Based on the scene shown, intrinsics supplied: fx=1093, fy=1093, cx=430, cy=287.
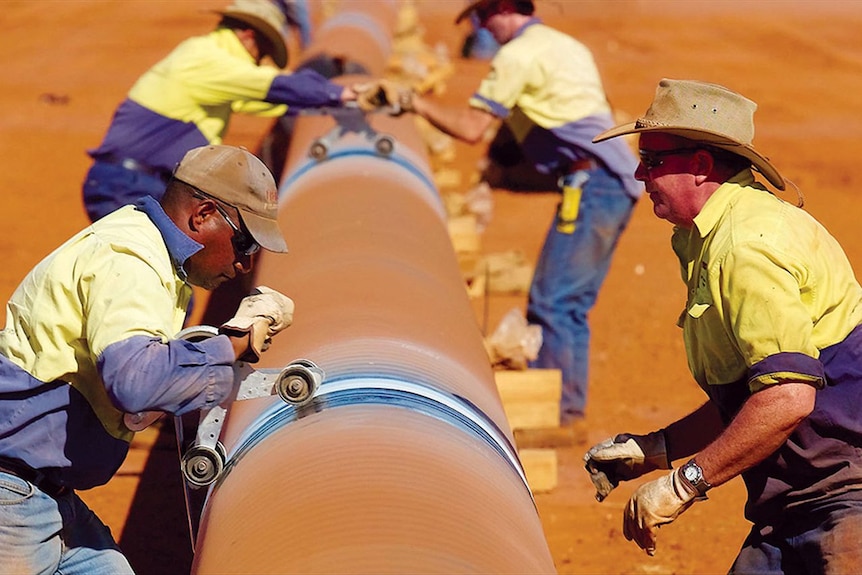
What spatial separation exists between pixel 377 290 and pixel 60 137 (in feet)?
29.9

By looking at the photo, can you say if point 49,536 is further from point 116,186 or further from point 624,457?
point 116,186

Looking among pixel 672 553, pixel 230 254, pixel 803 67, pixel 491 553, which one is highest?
pixel 230 254

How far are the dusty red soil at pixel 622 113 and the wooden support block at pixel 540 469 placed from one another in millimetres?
132

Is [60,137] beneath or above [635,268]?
beneath

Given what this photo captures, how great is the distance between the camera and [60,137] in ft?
Result: 39.4

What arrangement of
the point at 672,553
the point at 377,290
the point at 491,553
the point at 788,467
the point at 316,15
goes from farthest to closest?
1. the point at 316,15
2. the point at 672,553
3. the point at 377,290
4. the point at 788,467
5. the point at 491,553

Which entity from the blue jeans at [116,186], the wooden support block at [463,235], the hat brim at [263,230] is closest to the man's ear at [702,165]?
the hat brim at [263,230]

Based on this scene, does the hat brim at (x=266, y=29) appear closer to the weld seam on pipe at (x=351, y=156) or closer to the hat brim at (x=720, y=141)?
the weld seam on pipe at (x=351, y=156)

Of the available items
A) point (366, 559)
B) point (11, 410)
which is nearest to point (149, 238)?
point (11, 410)

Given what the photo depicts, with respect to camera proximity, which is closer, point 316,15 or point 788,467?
point 788,467

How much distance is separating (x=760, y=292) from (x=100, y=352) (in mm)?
1650

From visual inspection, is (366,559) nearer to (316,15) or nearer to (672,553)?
(672,553)

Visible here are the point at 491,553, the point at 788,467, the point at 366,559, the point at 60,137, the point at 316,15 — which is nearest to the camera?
the point at 366,559

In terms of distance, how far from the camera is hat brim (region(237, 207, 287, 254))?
118 inches
